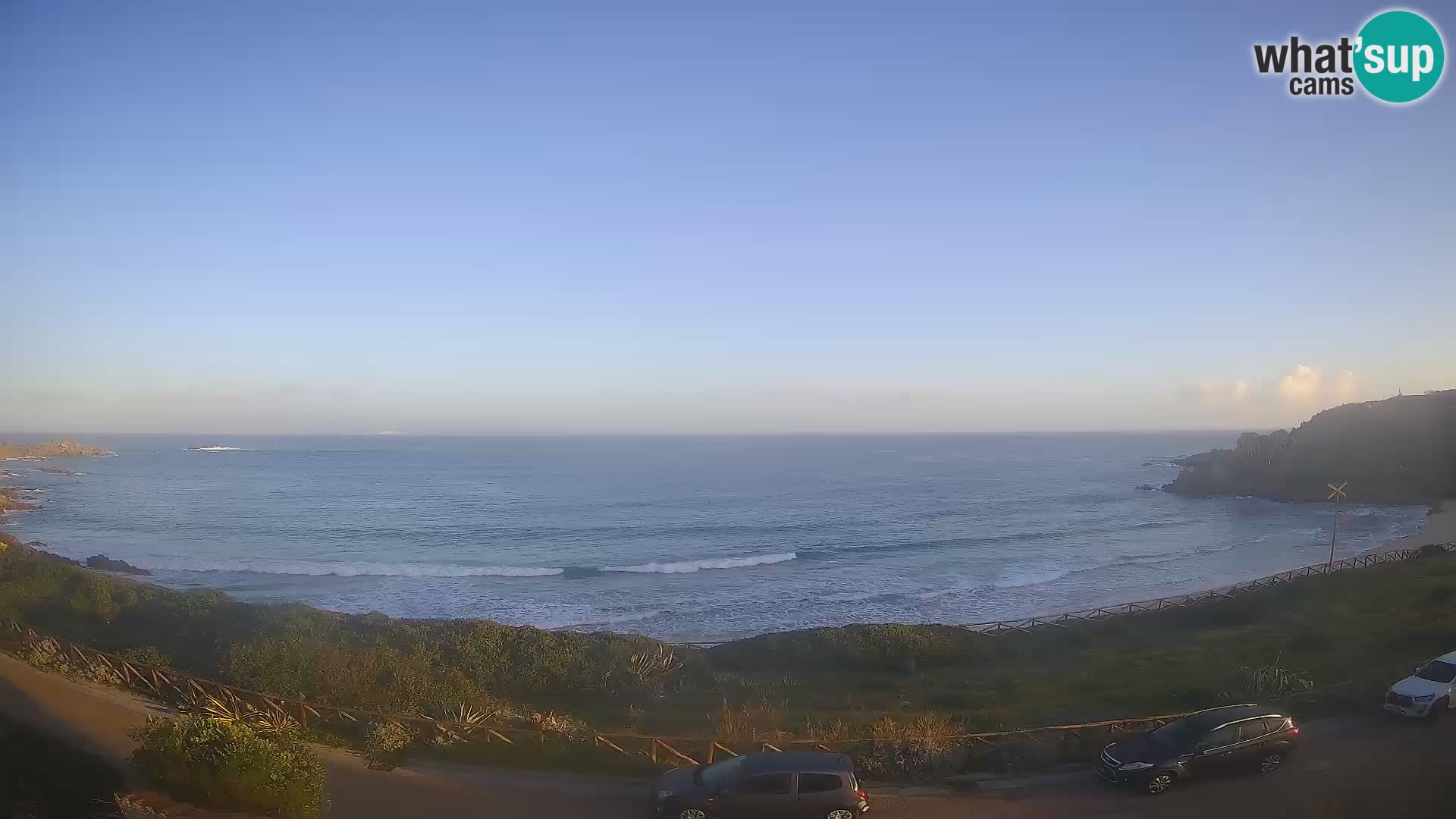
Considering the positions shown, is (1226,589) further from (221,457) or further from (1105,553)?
(221,457)

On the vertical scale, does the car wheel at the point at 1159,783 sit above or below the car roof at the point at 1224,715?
below

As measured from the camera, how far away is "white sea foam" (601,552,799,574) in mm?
45969

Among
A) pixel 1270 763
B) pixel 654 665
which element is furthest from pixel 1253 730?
pixel 654 665

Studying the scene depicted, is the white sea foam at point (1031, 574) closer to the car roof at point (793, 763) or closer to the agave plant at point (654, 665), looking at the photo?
the agave plant at point (654, 665)

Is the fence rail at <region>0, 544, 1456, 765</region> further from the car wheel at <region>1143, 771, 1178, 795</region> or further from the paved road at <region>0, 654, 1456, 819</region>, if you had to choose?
the car wheel at <region>1143, 771, 1178, 795</region>

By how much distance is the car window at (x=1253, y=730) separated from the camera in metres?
12.2

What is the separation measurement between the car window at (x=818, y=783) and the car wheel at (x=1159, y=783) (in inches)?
205

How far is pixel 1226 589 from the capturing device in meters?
36.0

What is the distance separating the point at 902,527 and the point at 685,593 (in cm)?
2500

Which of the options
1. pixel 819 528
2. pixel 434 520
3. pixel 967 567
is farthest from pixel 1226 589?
pixel 434 520

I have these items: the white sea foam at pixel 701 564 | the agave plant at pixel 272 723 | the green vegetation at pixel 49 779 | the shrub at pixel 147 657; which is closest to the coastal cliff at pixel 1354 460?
the white sea foam at pixel 701 564

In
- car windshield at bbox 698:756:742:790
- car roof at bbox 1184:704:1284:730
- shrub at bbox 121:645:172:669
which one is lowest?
shrub at bbox 121:645:172:669

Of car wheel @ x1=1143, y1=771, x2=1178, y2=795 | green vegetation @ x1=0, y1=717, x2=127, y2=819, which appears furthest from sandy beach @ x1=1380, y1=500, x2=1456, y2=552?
green vegetation @ x1=0, y1=717, x2=127, y2=819

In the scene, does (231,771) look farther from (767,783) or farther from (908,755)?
(908,755)
